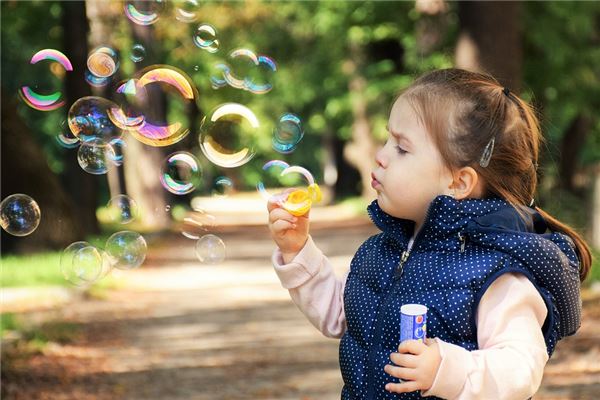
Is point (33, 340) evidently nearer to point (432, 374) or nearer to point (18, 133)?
point (18, 133)

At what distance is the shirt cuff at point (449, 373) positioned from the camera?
2.42 metres

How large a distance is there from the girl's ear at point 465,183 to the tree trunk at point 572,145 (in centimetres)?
1906

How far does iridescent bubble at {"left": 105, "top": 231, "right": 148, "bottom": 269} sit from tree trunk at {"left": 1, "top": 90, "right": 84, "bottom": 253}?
7540 mm

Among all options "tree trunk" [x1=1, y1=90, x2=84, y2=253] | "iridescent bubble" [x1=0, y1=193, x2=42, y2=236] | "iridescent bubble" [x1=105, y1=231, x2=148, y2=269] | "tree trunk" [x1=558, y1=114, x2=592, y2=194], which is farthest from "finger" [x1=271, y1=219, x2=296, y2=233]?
"tree trunk" [x1=558, y1=114, x2=592, y2=194]

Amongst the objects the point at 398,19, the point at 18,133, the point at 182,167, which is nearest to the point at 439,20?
the point at 398,19

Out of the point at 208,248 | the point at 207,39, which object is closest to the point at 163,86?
the point at 207,39

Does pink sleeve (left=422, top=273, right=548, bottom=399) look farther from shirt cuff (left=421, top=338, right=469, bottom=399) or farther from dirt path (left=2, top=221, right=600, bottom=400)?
dirt path (left=2, top=221, right=600, bottom=400)

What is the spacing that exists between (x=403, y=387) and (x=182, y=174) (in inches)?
88.6

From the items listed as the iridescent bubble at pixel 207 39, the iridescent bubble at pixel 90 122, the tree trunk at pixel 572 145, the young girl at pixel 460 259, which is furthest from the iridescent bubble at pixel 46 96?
the tree trunk at pixel 572 145

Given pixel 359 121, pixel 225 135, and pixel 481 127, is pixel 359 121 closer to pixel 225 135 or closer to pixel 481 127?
pixel 225 135

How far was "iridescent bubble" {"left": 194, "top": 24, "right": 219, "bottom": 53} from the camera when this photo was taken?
4.48m

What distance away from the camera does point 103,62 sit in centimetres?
501

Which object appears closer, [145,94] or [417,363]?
[417,363]

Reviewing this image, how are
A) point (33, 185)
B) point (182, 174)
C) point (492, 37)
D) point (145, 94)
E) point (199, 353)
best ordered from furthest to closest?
point (33, 185) < point (492, 37) < point (199, 353) < point (145, 94) < point (182, 174)
